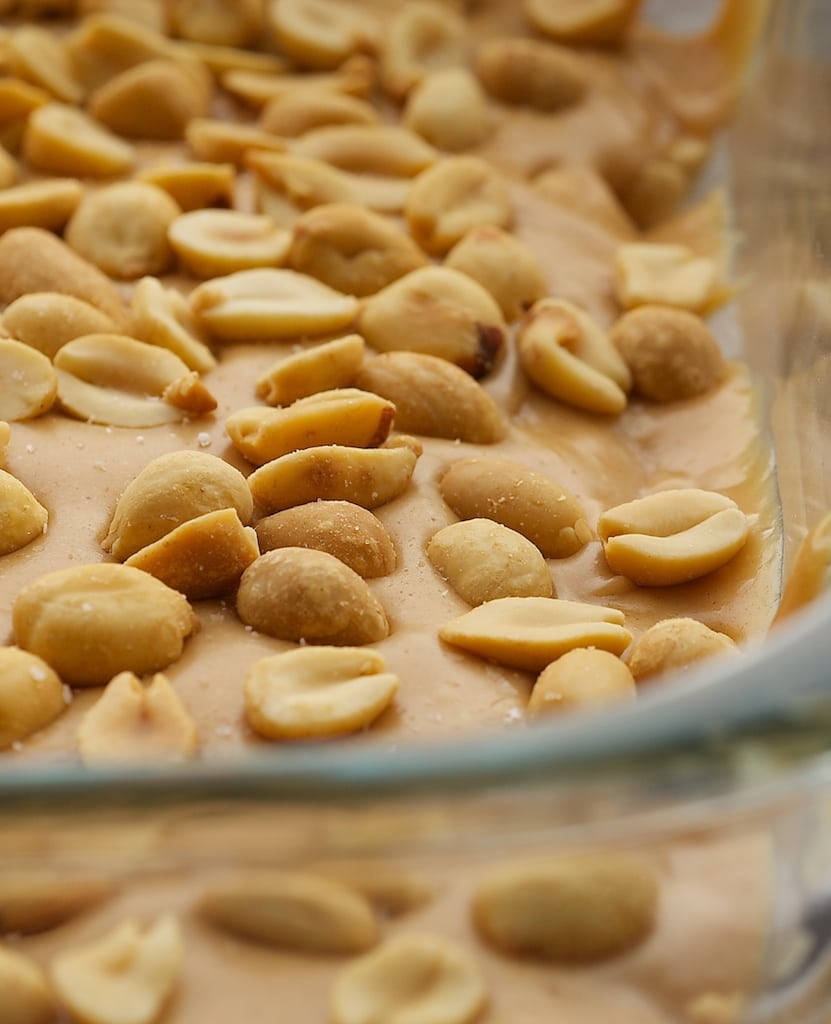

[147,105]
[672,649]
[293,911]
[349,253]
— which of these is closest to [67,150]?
[147,105]

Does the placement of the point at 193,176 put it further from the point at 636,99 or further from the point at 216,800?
the point at 216,800

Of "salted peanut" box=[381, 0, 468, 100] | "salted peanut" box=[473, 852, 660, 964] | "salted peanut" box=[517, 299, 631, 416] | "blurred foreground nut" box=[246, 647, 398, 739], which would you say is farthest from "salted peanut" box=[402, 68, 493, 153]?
"salted peanut" box=[473, 852, 660, 964]

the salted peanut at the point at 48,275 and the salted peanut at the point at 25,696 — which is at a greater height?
the salted peanut at the point at 48,275

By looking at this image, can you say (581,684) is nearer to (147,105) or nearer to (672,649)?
(672,649)

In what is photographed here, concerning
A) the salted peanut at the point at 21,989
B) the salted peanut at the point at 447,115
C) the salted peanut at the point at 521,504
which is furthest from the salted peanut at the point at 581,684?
the salted peanut at the point at 447,115

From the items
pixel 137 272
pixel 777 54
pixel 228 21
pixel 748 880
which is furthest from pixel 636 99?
pixel 748 880

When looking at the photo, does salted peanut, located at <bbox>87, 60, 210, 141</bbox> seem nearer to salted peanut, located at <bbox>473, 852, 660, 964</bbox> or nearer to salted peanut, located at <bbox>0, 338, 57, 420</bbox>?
salted peanut, located at <bbox>0, 338, 57, 420</bbox>

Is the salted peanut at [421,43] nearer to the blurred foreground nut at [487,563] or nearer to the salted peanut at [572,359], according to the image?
the salted peanut at [572,359]
